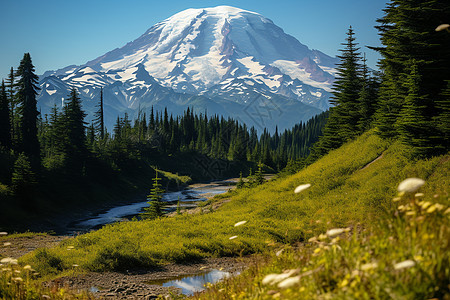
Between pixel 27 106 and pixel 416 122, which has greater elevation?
pixel 27 106

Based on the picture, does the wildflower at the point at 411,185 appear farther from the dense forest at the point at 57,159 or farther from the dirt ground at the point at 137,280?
the dense forest at the point at 57,159

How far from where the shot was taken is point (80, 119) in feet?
200

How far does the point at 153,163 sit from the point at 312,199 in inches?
3029

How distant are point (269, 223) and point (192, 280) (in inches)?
317

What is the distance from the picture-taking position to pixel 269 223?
19.2 metres

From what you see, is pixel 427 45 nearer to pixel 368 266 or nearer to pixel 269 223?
pixel 269 223

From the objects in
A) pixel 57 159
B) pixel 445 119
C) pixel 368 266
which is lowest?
pixel 57 159

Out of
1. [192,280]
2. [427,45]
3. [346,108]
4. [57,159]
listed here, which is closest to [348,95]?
[346,108]

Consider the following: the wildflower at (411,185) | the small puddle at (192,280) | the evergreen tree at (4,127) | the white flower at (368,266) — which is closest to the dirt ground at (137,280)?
the small puddle at (192,280)

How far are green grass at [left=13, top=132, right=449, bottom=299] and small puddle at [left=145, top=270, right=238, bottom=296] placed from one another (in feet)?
4.11

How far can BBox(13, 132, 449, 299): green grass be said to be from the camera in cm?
1373

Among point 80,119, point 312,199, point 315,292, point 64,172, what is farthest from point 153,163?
point 315,292

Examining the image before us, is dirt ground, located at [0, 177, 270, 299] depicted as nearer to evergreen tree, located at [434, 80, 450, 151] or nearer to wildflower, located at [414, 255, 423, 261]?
wildflower, located at [414, 255, 423, 261]

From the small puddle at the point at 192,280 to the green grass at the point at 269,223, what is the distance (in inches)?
49.3
